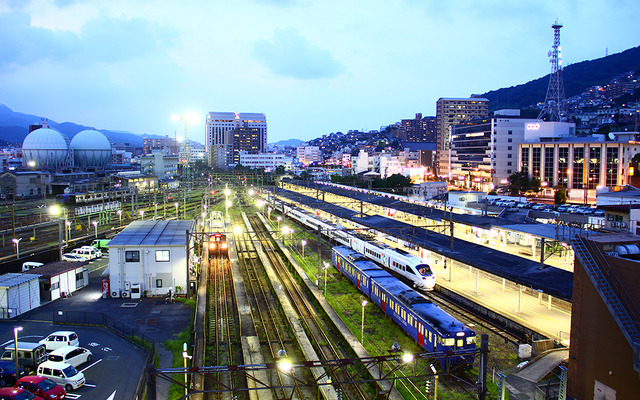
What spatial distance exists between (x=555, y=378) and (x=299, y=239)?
23.8 metres

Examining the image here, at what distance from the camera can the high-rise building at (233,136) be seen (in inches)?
5914

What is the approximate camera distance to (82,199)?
163ft

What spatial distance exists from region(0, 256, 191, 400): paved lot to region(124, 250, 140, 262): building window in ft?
5.45

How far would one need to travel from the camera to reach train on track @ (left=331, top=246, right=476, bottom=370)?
39.5 ft

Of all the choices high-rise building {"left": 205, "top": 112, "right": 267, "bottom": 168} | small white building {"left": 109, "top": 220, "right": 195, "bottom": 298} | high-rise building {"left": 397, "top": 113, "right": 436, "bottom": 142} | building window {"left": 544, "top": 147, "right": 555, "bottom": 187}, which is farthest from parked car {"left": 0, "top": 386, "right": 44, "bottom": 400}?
high-rise building {"left": 397, "top": 113, "right": 436, "bottom": 142}

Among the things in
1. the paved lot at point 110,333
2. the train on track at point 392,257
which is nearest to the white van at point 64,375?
the paved lot at point 110,333

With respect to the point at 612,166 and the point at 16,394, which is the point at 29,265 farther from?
the point at 612,166

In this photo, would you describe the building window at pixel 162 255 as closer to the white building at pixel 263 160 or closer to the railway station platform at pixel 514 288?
the railway station platform at pixel 514 288

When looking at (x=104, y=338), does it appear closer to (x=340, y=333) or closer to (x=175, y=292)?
(x=175, y=292)

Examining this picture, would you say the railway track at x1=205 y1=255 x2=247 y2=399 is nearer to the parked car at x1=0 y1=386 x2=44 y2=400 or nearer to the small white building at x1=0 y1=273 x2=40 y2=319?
the parked car at x1=0 y1=386 x2=44 y2=400

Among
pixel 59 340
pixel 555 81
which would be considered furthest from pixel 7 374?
pixel 555 81

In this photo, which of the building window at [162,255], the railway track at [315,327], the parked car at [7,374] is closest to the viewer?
the railway track at [315,327]

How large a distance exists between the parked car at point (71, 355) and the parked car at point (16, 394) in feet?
5.43

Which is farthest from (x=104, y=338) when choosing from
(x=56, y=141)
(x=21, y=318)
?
(x=56, y=141)
